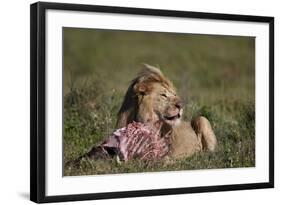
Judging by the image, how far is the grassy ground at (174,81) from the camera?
6.45 m

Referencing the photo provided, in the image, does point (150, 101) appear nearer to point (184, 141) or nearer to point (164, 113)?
point (164, 113)

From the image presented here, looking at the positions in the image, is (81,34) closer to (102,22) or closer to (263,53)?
(102,22)

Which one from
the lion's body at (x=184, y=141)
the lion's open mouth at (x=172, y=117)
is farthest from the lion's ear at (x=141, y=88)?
the lion's body at (x=184, y=141)

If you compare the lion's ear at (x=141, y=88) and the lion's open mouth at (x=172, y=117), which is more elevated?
the lion's ear at (x=141, y=88)

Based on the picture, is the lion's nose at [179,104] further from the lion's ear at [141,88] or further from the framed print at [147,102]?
the lion's ear at [141,88]

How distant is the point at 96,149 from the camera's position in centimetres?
632

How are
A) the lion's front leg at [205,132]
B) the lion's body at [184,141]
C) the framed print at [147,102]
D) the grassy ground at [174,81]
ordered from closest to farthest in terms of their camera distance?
the framed print at [147,102], the grassy ground at [174,81], the lion's body at [184,141], the lion's front leg at [205,132]

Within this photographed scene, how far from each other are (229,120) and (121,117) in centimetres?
83

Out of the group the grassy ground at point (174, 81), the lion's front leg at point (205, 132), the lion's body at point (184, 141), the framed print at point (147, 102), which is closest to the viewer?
the framed print at point (147, 102)

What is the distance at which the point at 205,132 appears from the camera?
6.68m

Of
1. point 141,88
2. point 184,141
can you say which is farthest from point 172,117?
point 141,88

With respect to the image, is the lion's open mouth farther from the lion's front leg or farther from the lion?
the lion's front leg

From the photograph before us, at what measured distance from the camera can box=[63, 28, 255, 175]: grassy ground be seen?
645 centimetres

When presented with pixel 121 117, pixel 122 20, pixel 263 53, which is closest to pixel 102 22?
pixel 122 20
